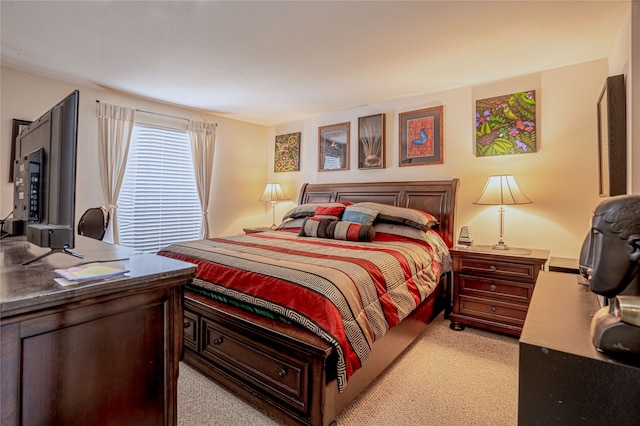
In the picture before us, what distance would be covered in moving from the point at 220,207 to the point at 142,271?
3.88 metres

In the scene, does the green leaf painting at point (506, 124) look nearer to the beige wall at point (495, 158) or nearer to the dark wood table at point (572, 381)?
the beige wall at point (495, 158)

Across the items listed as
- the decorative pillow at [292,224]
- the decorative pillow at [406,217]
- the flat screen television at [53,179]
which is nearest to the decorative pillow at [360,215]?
the decorative pillow at [406,217]

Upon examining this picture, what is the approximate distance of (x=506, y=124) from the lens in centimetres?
314

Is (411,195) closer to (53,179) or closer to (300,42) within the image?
(300,42)

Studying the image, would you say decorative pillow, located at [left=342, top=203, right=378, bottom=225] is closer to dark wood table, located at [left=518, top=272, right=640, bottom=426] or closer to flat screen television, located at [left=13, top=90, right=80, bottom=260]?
dark wood table, located at [left=518, top=272, right=640, bottom=426]

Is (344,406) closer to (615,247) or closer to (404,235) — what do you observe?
(615,247)

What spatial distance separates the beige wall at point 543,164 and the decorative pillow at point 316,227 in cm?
130

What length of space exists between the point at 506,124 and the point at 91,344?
3.65m

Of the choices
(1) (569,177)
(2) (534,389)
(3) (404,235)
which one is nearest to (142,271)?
(2) (534,389)

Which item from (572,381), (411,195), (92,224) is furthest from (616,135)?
(92,224)

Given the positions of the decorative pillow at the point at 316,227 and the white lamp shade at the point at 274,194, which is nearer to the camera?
the decorative pillow at the point at 316,227

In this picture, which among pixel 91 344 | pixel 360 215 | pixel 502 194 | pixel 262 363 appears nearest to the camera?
pixel 91 344

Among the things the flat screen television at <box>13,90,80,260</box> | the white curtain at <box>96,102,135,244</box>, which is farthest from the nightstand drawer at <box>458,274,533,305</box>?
the white curtain at <box>96,102,135,244</box>

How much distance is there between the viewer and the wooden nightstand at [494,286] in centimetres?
262
